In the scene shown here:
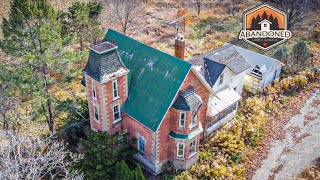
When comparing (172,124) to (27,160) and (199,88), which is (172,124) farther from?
(27,160)

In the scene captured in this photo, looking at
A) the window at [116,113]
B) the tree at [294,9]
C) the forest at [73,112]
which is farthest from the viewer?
the tree at [294,9]

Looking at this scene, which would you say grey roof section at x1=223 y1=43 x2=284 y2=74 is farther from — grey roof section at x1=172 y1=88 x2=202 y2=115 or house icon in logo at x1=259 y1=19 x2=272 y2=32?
grey roof section at x1=172 y1=88 x2=202 y2=115

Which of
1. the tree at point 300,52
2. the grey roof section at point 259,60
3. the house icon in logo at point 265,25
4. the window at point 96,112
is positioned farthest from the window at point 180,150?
the house icon in logo at point 265,25

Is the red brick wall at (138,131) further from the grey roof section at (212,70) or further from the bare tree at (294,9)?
the bare tree at (294,9)

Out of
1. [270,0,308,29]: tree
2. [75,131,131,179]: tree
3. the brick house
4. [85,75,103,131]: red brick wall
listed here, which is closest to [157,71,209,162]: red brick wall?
the brick house

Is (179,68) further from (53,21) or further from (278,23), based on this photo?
(278,23)

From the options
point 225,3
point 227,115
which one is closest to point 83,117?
point 227,115
